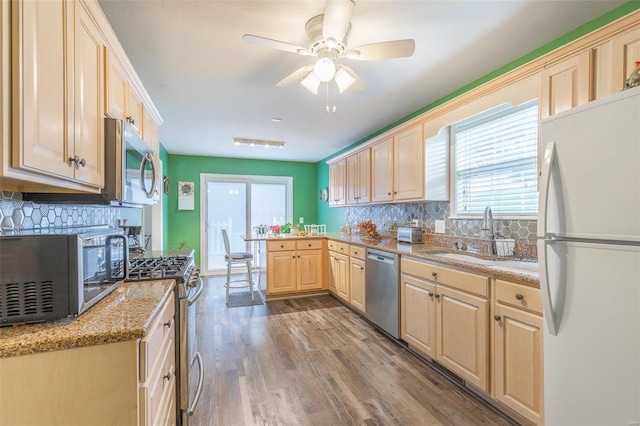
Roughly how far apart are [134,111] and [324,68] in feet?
4.41

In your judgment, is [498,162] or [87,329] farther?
[498,162]

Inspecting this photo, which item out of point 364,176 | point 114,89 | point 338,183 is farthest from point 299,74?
point 338,183

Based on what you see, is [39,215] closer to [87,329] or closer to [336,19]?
[87,329]

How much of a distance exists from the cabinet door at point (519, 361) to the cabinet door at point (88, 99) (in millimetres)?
2241

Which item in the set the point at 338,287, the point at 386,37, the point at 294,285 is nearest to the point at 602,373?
the point at 386,37

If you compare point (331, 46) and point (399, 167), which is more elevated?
point (331, 46)

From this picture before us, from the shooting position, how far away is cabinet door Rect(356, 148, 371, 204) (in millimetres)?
3778

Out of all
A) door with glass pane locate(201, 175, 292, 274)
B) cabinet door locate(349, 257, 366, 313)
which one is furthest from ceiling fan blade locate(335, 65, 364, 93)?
door with glass pane locate(201, 175, 292, 274)

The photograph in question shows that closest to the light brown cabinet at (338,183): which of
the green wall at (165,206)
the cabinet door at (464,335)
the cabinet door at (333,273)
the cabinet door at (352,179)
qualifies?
the cabinet door at (352,179)

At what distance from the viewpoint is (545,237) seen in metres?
1.29

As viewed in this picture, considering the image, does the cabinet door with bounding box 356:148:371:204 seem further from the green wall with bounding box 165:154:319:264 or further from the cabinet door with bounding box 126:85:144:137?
the cabinet door with bounding box 126:85:144:137

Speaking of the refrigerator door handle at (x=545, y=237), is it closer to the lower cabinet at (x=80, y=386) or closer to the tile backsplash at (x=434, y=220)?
the tile backsplash at (x=434, y=220)

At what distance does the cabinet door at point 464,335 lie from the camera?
1.76 metres

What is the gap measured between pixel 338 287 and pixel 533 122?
109 inches
